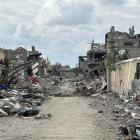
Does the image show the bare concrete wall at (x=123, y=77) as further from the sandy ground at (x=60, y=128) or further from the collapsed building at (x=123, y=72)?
the sandy ground at (x=60, y=128)

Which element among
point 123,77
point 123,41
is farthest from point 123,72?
point 123,41

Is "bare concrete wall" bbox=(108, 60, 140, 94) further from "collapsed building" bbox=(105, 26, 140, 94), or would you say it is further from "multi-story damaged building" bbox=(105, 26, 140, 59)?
"multi-story damaged building" bbox=(105, 26, 140, 59)

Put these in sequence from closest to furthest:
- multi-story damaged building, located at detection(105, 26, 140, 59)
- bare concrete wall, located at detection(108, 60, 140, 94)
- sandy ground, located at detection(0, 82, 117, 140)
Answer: sandy ground, located at detection(0, 82, 117, 140), bare concrete wall, located at detection(108, 60, 140, 94), multi-story damaged building, located at detection(105, 26, 140, 59)

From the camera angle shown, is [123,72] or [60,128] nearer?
[60,128]

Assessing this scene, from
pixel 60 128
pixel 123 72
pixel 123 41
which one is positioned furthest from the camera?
pixel 123 41

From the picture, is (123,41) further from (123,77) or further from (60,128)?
(60,128)

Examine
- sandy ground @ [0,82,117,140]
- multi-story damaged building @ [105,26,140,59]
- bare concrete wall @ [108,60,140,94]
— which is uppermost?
multi-story damaged building @ [105,26,140,59]

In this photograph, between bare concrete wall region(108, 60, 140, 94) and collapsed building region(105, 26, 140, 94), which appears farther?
bare concrete wall region(108, 60, 140, 94)

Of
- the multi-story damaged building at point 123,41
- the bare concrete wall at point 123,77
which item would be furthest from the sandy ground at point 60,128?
the multi-story damaged building at point 123,41

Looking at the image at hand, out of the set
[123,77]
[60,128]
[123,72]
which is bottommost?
[60,128]

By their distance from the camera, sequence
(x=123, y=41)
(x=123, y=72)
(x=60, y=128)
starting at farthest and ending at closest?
1. (x=123, y=41)
2. (x=123, y=72)
3. (x=60, y=128)

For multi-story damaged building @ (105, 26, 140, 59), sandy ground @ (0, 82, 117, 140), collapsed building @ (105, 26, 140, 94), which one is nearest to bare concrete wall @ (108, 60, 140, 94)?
collapsed building @ (105, 26, 140, 94)

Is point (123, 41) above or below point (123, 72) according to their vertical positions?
above

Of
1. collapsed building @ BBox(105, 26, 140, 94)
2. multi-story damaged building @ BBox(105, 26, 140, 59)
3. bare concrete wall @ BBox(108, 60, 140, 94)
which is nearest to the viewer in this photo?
collapsed building @ BBox(105, 26, 140, 94)
